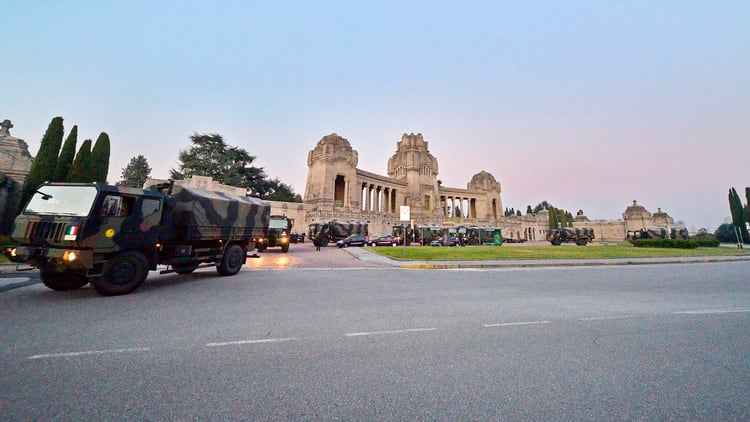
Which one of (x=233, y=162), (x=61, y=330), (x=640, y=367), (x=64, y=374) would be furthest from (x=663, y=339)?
(x=233, y=162)

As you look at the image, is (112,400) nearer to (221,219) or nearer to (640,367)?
(640,367)

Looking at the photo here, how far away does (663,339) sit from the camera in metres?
4.59

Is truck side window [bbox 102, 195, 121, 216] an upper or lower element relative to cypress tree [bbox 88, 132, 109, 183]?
lower

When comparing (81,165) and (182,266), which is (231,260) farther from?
(81,165)

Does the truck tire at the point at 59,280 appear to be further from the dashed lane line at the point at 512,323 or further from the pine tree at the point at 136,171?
the pine tree at the point at 136,171

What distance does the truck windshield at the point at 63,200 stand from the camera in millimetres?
7508

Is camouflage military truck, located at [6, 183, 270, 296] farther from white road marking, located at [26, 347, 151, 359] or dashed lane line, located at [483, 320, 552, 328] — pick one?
dashed lane line, located at [483, 320, 552, 328]

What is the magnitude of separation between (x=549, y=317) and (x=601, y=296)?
346 centimetres

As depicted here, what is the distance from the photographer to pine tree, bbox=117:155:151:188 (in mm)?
65831

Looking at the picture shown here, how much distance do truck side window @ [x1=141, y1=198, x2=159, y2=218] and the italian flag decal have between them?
1579 mm

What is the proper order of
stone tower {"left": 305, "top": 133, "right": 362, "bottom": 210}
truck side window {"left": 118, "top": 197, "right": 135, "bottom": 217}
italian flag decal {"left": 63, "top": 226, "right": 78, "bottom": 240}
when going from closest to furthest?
italian flag decal {"left": 63, "top": 226, "right": 78, "bottom": 240} < truck side window {"left": 118, "top": 197, "right": 135, "bottom": 217} < stone tower {"left": 305, "top": 133, "right": 362, "bottom": 210}

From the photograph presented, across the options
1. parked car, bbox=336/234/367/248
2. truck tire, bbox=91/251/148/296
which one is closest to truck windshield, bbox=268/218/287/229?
parked car, bbox=336/234/367/248

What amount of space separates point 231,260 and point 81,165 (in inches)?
1082

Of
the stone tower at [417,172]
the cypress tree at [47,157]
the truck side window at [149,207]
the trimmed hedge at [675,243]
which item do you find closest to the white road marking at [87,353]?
the truck side window at [149,207]
